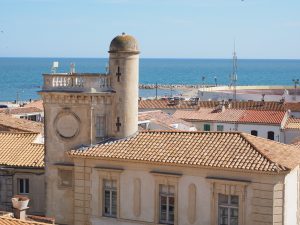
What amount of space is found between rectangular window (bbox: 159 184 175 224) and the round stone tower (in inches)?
146

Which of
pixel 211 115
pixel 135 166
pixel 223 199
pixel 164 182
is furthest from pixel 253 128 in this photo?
pixel 223 199

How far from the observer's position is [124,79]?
1161 inches

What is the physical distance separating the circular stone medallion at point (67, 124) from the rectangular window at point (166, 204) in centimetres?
505

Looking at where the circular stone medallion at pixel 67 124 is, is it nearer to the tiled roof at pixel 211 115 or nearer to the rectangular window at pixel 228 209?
the rectangular window at pixel 228 209

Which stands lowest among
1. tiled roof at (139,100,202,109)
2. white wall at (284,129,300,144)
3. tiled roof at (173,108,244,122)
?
white wall at (284,129,300,144)

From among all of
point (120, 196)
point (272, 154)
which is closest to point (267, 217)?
point (272, 154)

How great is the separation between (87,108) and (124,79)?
2105 mm

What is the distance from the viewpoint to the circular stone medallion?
29.5 m

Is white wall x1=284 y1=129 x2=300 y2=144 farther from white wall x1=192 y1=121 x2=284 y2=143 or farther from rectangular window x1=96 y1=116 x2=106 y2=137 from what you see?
rectangular window x1=96 y1=116 x2=106 y2=137

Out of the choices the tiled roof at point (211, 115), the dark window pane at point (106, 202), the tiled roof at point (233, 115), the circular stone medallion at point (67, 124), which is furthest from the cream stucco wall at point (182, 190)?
the tiled roof at point (211, 115)

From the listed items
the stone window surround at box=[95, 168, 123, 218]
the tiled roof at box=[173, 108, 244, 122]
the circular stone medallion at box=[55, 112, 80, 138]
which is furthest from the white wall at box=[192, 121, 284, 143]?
the stone window surround at box=[95, 168, 123, 218]

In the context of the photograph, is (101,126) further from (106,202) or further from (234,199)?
(234,199)

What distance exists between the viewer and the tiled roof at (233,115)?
194 ft

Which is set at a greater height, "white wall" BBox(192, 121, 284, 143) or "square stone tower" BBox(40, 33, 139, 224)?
"square stone tower" BBox(40, 33, 139, 224)
